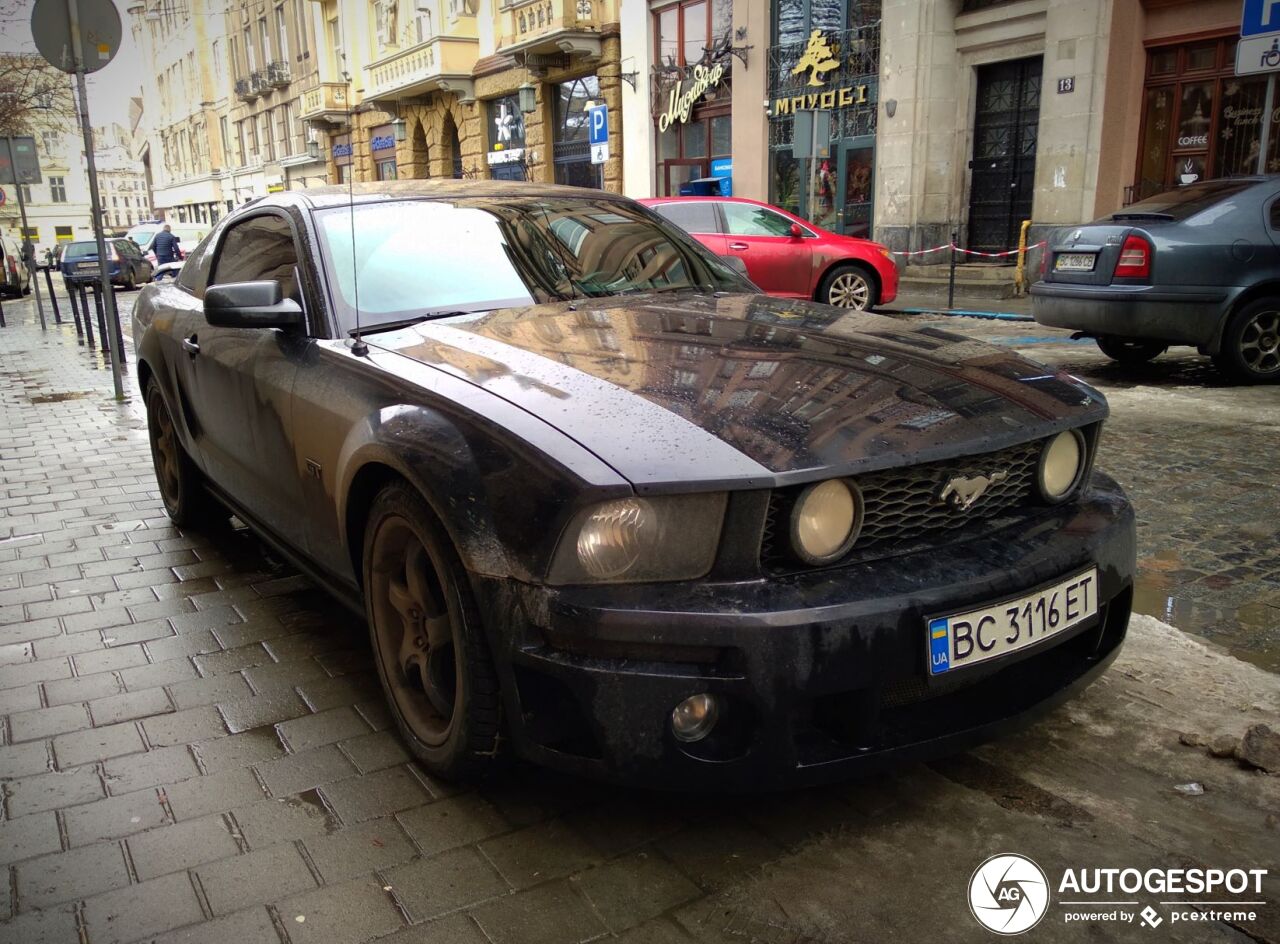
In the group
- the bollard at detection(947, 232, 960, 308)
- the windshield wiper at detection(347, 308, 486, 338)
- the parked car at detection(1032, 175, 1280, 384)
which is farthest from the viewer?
the bollard at detection(947, 232, 960, 308)

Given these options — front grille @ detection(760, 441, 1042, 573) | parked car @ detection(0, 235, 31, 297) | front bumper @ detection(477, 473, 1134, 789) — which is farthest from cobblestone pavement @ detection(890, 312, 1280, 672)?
parked car @ detection(0, 235, 31, 297)

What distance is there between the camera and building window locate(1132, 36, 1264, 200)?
1325cm

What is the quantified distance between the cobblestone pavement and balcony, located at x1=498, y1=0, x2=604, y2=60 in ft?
58.5

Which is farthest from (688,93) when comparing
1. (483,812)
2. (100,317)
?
(483,812)

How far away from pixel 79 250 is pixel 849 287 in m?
24.8

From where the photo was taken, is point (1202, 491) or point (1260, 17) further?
point (1260, 17)

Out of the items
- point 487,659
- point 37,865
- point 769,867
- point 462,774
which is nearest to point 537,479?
point 487,659

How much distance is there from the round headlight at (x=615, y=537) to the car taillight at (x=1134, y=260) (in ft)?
22.2

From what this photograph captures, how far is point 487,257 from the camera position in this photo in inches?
132

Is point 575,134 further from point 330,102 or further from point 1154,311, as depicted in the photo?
point 1154,311

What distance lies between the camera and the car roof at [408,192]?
3.54 m

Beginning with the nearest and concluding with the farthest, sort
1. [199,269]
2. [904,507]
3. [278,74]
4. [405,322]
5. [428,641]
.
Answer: [904,507]
[428,641]
[405,322]
[199,269]
[278,74]

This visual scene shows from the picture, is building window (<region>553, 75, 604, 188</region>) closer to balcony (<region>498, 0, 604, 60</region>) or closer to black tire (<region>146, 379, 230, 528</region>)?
balcony (<region>498, 0, 604, 60</region>)

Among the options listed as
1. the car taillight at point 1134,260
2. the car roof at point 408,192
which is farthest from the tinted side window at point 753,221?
the car roof at point 408,192
